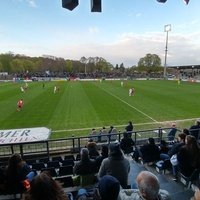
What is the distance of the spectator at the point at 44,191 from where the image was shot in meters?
2.92

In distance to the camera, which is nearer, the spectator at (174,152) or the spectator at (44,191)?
the spectator at (44,191)

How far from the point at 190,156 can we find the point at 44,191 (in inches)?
178

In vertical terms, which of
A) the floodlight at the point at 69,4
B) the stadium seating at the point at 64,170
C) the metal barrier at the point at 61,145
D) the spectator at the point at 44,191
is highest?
the floodlight at the point at 69,4

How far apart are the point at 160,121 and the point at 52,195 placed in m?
18.7

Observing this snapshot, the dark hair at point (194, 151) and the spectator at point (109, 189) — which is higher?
the spectator at point (109, 189)

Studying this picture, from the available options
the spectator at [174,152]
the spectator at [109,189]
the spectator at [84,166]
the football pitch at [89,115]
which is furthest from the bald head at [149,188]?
the football pitch at [89,115]

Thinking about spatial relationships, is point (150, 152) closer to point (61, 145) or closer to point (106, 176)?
point (106, 176)

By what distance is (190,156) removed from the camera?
6398 millimetres

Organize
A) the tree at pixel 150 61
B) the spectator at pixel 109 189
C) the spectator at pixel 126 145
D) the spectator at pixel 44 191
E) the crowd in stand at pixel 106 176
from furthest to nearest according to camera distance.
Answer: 1. the tree at pixel 150 61
2. the spectator at pixel 126 145
3. the spectator at pixel 109 189
4. the crowd in stand at pixel 106 176
5. the spectator at pixel 44 191

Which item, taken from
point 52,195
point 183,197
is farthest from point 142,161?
point 52,195

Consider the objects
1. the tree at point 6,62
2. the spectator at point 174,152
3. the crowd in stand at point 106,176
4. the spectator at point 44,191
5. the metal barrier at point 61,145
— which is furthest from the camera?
the tree at point 6,62

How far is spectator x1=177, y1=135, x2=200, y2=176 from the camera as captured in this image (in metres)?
6.36

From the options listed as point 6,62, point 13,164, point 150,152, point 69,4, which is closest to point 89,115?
point 150,152

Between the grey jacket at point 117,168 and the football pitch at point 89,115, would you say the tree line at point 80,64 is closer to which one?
the football pitch at point 89,115
